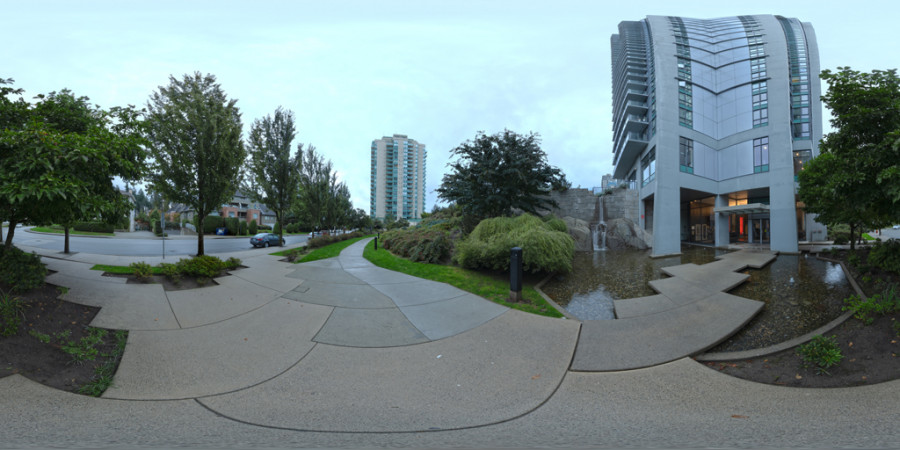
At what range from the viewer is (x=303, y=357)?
390 centimetres

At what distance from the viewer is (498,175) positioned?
13.4 metres

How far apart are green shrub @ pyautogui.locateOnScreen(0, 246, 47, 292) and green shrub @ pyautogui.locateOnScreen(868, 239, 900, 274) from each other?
15241mm

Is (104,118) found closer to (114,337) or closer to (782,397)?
(114,337)

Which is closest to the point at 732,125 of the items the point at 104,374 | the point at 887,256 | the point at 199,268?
the point at 887,256

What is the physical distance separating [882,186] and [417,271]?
9047mm

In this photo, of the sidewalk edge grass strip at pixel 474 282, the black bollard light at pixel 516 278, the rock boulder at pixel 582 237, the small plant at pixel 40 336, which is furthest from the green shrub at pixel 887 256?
the small plant at pixel 40 336

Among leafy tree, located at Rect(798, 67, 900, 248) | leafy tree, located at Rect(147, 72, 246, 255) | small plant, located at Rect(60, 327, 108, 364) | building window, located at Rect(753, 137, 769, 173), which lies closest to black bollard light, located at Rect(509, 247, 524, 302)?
leafy tree, located at Rect(798, 67, 900, 248)

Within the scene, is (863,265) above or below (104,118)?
below

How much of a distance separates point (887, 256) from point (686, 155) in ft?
42.3

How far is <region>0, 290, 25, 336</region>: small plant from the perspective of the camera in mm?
3660

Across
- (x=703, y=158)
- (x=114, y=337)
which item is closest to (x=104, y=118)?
(x=114, y=337)

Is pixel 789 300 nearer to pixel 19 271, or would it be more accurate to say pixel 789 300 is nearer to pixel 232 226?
pixel 19 271

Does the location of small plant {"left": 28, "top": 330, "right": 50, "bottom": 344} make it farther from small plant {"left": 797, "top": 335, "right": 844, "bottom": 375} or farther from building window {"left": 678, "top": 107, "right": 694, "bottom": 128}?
building window {"left": 678, "top": 107, "right": 694, "bottom": 128}

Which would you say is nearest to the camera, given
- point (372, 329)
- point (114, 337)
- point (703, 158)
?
point (114, 337)
